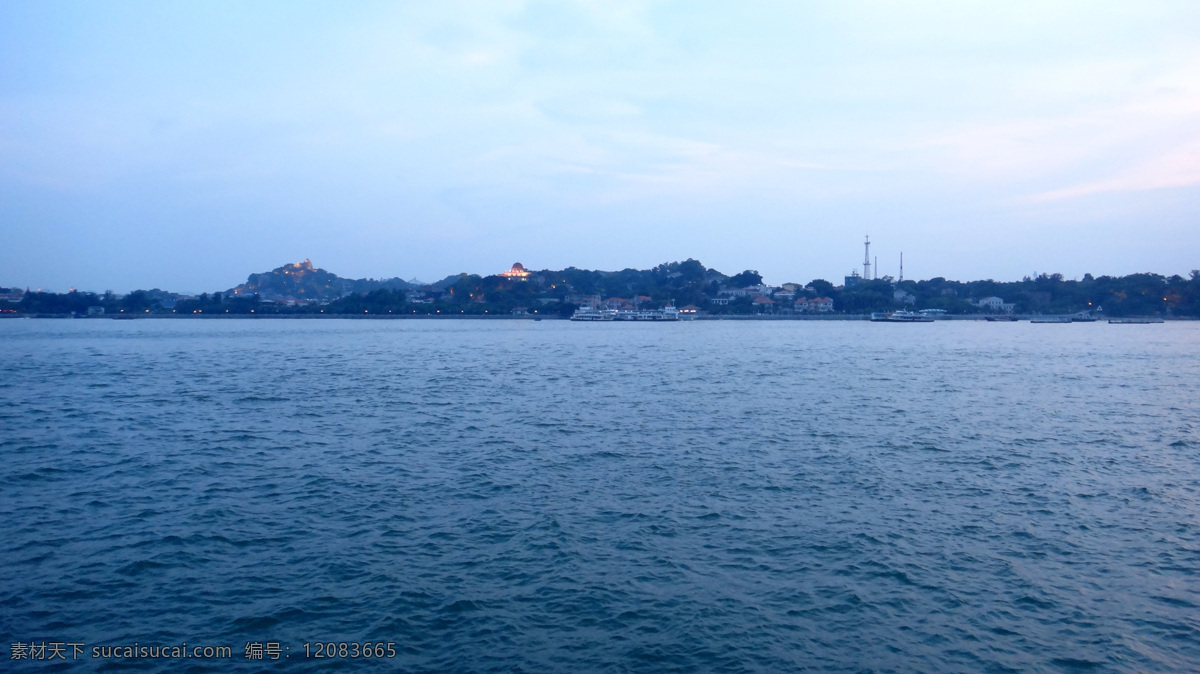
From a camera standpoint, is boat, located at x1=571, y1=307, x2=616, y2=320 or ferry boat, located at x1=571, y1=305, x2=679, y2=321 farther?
boat, located at x1=571, y1=307, x2=616, y2=320

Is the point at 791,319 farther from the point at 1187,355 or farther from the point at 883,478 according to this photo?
the point at 883,478

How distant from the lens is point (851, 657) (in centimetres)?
622

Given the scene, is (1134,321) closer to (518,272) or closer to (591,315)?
(591,315)

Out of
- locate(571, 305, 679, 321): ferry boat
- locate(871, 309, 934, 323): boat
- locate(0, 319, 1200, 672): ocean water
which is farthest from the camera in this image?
locate(571, 305, 679, 321): ferry boat

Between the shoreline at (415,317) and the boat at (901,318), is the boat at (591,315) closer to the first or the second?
the shoreline at (415,317)

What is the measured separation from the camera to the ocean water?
6492 mm

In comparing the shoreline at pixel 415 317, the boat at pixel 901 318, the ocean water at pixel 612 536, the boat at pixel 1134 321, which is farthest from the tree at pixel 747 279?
the ocean water at pixel 612 536

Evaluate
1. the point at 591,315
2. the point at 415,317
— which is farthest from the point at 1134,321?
the point at 415,317

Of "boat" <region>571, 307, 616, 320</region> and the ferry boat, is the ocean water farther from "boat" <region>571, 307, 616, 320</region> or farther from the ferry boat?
"boat" <region>571, 307, 616, 320</region>

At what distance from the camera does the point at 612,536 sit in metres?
9.15

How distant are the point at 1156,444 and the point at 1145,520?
6782mm

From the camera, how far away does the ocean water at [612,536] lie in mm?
6492

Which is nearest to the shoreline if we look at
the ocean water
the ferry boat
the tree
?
the ferry boat

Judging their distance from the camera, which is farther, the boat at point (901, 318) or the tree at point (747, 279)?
the tree at point (747, 279)
